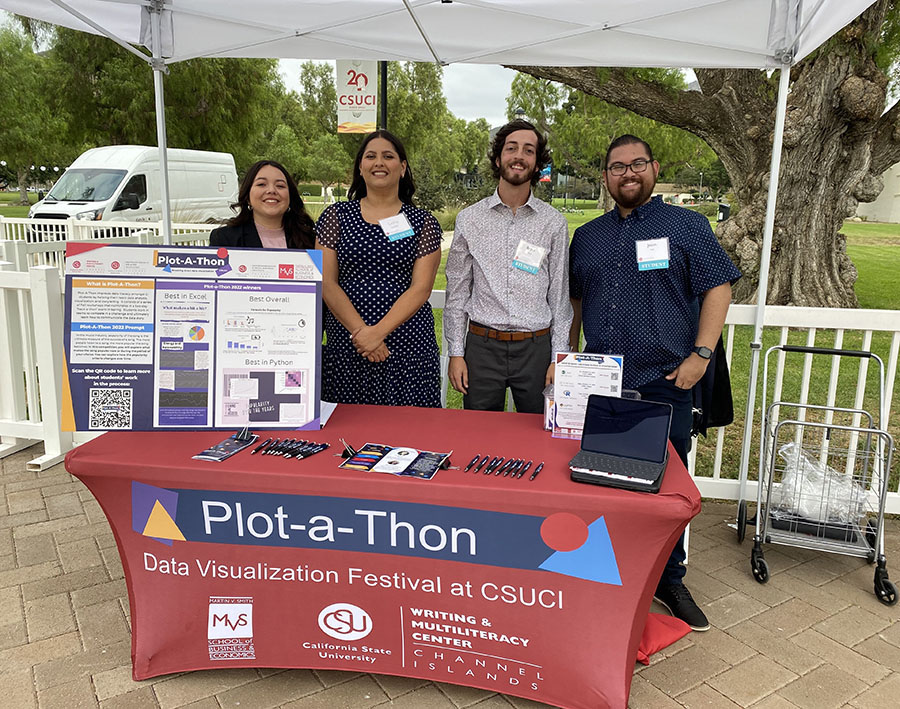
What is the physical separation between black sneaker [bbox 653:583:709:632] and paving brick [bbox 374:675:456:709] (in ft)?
3.32

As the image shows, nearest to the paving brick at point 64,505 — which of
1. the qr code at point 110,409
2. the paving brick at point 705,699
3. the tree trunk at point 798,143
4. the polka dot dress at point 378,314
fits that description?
the qr code at point 110,409

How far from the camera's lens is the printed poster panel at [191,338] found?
7.30ft

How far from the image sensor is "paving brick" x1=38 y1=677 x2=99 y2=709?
2104mm

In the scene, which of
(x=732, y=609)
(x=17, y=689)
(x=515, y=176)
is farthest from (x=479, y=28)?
(x=17, y=689)

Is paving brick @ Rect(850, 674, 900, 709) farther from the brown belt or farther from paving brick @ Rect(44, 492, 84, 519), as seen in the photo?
paving brick @ Rect(44, 492, 84, 519)

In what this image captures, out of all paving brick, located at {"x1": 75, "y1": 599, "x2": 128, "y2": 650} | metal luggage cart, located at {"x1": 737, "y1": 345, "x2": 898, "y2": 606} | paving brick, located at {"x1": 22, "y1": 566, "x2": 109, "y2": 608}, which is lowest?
paving brick, located at {"x1": 75, "y1": 599, "x2": 128, "y2": 650}

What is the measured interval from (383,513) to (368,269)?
108 centimetres

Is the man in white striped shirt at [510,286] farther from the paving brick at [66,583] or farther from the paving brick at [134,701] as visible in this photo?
the paving brick at [66,583]

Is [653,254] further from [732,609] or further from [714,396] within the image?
[732,609]

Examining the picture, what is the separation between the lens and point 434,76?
28719 millimetres

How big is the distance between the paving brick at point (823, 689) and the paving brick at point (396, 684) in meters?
1.21

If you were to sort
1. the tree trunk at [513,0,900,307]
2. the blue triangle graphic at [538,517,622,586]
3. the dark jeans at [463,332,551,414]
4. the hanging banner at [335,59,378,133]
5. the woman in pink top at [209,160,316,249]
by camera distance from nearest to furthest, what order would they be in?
the blue triangle graphic at [538,517,622,586]
the dark jeans at [463,332,551,414]
the woman in pink top at [209,160,316,249]
the hanging banner at [335,59,378,133]
the tree trunk at [513,0,900,307]

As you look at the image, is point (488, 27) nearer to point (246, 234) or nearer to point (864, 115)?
point (246, 234)

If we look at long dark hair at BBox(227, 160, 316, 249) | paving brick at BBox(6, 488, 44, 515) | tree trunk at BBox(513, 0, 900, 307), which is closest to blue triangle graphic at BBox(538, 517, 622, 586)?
long dark hair at BBox(227, 160, 316, 249)
